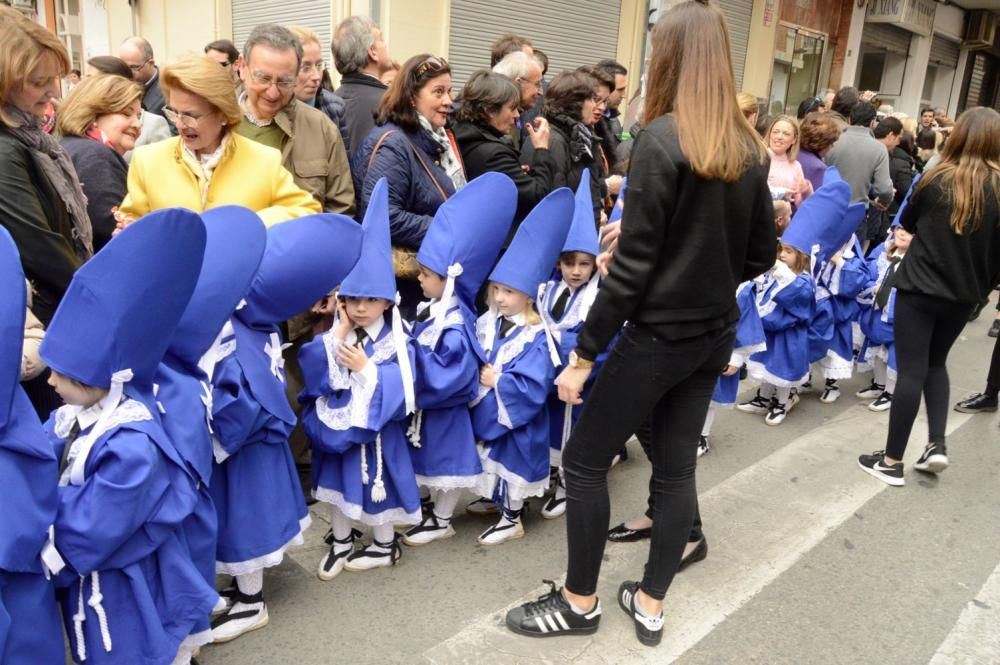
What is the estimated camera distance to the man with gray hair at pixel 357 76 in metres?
4.34

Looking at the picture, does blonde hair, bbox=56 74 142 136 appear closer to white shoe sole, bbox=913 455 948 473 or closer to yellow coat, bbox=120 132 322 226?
yellow coat, bbox=120 132 322 226

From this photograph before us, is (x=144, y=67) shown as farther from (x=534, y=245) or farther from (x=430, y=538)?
(x=430, y=538)

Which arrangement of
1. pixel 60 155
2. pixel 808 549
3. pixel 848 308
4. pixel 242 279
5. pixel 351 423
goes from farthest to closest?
1. pixel 848 308
2. pixel 808 549
3. pixel 351 423
4. pixel 60 155
5. pixel 242 279

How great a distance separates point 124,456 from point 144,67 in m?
4.45

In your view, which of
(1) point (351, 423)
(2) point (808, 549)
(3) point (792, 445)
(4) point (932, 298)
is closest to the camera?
(1) point (351, 423)

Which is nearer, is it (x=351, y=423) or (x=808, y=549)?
(x=351, y=423)

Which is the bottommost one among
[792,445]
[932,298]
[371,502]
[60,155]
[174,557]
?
[792,445]

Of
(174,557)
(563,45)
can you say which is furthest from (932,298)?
(563,45)

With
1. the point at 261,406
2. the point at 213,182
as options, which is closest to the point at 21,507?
the point at 261,406

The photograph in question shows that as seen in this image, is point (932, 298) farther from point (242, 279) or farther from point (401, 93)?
point (242, 279)

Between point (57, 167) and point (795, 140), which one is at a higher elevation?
point (795, 140)

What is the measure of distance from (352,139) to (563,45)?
23.3 ft

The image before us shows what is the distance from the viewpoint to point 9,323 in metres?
1.82

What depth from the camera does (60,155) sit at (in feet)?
8.82
